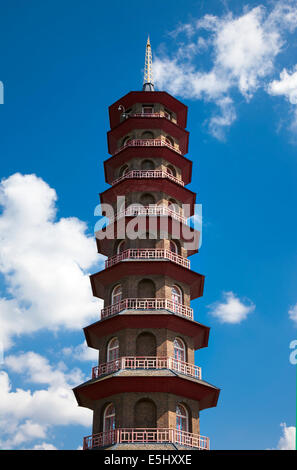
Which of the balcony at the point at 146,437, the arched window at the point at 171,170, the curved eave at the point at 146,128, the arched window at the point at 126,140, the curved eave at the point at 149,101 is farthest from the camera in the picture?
the curved eave at the point at 149,101

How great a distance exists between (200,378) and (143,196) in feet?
42.2

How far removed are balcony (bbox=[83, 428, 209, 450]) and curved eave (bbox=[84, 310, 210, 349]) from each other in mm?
5660

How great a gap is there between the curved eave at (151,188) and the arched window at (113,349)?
34.7ft

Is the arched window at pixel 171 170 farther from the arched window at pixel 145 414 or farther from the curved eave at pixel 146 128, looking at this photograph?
the arched window at pixel 145 414

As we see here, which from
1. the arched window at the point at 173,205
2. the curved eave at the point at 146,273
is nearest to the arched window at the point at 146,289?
the curved eave at the point at 146,273

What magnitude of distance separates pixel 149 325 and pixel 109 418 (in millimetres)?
5342

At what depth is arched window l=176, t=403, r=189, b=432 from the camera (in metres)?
26.1

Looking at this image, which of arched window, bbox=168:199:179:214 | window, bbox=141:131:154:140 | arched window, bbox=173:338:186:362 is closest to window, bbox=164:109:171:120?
window, bbox=141:131:154:140

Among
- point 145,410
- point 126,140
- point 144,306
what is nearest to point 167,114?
point 126,140

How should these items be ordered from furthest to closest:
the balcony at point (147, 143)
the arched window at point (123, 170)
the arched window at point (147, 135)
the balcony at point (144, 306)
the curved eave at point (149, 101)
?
the curved eave at point (149, 101) < the arched window at point (147, 135) < the arched window at point (123, 170) < the balcony at point (147, 143) < the balcony at point (144, 306)

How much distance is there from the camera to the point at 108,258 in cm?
3312

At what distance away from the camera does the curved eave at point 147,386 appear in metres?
25.2

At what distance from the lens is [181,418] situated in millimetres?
26422

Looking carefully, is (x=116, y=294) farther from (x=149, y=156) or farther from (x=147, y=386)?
(x=149, y=156)
